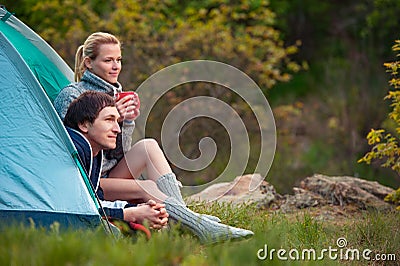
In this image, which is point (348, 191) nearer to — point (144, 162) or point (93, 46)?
point (144, 162)

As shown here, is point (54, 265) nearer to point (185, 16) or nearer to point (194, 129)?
point (194, 129)

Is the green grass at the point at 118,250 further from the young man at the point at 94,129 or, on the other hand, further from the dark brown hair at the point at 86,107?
the dark brown hair at the point at 86,107

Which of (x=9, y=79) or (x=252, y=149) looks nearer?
(x=9, y=79)

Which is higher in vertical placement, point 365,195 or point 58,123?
point 58,123

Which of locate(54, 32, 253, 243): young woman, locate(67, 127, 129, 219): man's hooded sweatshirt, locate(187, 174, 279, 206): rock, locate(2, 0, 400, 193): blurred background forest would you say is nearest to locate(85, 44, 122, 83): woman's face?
locate(54, 32, 253, 243): young woman

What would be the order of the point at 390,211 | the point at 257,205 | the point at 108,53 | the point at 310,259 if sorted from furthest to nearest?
the point at 257,205 < the point at 390,211 < the point at 108,53 < the point at 310,259

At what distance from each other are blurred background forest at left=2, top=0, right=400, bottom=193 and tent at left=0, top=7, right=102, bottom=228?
3.58m

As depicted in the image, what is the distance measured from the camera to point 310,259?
130 inches

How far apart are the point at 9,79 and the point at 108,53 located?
0.77m

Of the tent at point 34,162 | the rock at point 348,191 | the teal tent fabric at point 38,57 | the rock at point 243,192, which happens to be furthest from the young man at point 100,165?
the rock at point 348,191

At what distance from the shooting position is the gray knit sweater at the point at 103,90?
4.31 m

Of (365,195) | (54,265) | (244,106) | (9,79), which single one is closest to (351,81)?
(244,106)

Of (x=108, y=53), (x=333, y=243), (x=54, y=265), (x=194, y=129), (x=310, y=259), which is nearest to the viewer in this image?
(x=54, y=265)

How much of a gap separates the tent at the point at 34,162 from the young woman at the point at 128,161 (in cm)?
41
